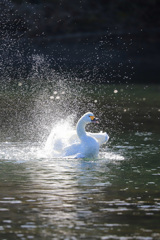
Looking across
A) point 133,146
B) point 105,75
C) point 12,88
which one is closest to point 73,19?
point 105,75

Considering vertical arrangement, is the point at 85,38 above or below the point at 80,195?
above

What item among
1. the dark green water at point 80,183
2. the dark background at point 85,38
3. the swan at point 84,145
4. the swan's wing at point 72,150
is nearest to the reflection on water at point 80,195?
the dark green water at point 80,183

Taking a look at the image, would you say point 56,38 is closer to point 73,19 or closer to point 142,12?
point 73,19

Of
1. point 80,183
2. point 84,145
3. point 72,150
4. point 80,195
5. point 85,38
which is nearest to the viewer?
point 80,195

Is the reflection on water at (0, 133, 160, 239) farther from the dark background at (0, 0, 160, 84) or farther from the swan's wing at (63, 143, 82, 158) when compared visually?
the dark background at (0, 0, 160, 84)

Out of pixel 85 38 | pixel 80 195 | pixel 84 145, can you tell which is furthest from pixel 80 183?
pixel 85 38

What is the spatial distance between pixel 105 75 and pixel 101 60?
8.13m

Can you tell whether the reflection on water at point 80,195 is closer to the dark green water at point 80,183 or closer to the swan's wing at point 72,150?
the dark green water at point 80,183

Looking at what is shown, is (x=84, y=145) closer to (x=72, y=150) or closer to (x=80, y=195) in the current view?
(x=72, y=150)

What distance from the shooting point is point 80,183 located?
13.7 meters

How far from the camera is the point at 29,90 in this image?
30.8 m

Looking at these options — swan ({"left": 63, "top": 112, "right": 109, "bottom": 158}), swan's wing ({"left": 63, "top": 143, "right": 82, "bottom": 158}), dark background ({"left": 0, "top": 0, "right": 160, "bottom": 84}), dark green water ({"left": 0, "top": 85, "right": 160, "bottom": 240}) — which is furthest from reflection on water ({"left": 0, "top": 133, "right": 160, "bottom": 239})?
dark background ({"left": 0, "top": 0, "right": 160, "bottom": 84})

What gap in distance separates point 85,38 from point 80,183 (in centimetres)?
3808

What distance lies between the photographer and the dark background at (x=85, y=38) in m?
42.2
